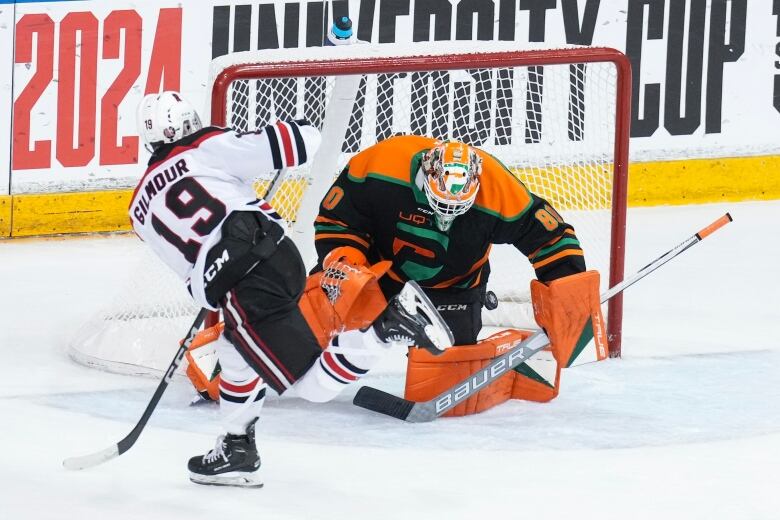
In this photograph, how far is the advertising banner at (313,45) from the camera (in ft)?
20.5

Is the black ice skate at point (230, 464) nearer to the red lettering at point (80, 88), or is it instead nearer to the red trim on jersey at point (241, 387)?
the red trim on jersey at point (241, 387)

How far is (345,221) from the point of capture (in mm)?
4199

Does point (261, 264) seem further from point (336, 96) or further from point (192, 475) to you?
point (336, 96)

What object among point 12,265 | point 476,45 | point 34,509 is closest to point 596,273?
point 476,45

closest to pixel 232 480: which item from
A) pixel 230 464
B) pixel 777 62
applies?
pixel 230 464

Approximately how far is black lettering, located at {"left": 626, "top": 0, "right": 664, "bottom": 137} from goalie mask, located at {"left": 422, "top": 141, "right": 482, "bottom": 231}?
3.01 m

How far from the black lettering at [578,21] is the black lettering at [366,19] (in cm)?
83

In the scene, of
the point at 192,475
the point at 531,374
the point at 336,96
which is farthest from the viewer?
the point at 336,96

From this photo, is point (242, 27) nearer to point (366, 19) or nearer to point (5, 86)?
point (366, 19)

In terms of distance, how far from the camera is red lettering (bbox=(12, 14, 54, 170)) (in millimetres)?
6180

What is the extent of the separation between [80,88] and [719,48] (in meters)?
2.78

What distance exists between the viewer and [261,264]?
342cm

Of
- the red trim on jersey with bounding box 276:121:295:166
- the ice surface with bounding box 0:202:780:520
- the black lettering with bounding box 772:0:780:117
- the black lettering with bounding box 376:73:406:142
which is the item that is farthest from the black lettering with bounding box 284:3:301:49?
the red trim on jersey with bounding box 276:121:295:166

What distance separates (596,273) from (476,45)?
41.2 inches
